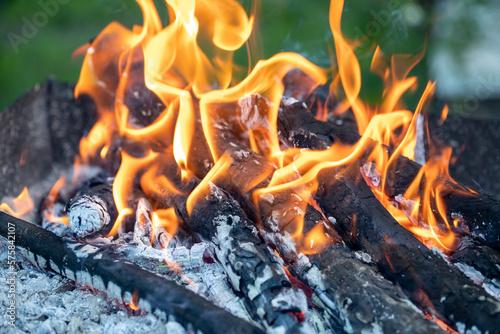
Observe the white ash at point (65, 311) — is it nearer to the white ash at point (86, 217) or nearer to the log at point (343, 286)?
the white ash at point (86, 217)

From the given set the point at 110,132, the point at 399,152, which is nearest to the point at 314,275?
the point at 399,152

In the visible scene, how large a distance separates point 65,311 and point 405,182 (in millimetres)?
1624

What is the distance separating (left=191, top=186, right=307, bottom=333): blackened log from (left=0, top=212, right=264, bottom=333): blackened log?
11 cm

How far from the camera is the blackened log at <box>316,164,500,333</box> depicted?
126cm

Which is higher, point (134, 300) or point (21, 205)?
point (134, 300)

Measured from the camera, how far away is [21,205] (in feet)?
7.93

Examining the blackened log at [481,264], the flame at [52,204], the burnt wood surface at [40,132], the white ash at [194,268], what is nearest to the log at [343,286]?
the white ash at [194,268]

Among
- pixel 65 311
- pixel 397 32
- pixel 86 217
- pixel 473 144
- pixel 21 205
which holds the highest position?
pixel 397 32

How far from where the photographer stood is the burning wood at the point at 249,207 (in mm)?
1320

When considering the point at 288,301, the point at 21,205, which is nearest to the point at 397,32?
the point at 288,301

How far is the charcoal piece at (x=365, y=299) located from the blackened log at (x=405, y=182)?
584 millimetres

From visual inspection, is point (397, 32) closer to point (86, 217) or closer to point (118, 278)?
point (86, 217)

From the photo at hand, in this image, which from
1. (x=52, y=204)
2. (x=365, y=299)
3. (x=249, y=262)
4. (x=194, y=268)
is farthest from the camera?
(x=52, y=204)

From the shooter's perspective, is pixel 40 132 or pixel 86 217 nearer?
pixel 86 217
